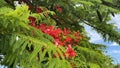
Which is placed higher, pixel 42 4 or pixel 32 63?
pixel 32 63

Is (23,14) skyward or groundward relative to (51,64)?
skyward

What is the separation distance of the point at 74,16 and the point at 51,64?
586cm

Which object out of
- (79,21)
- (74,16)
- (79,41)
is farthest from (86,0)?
(79,21)

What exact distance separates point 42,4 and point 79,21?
241 cm

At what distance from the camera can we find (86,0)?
386 inches

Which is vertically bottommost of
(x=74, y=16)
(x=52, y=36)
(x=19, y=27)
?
(x=74, y=16)

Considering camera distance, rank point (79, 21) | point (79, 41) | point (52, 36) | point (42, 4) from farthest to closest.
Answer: point (79, 21) < point (42, 4) < point (79, 41) < point (52, 36)

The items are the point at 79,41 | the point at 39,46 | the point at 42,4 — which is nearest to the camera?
the point at 39,46

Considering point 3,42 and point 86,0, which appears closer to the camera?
point 3,42

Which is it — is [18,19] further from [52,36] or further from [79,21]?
[79,21]

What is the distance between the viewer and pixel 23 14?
6004 millimetres

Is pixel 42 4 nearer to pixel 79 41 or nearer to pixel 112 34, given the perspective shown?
pixel 79 41

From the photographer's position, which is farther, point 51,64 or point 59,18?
point 59,18

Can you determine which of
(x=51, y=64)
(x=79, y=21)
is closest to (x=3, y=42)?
(x=51, y=64)
